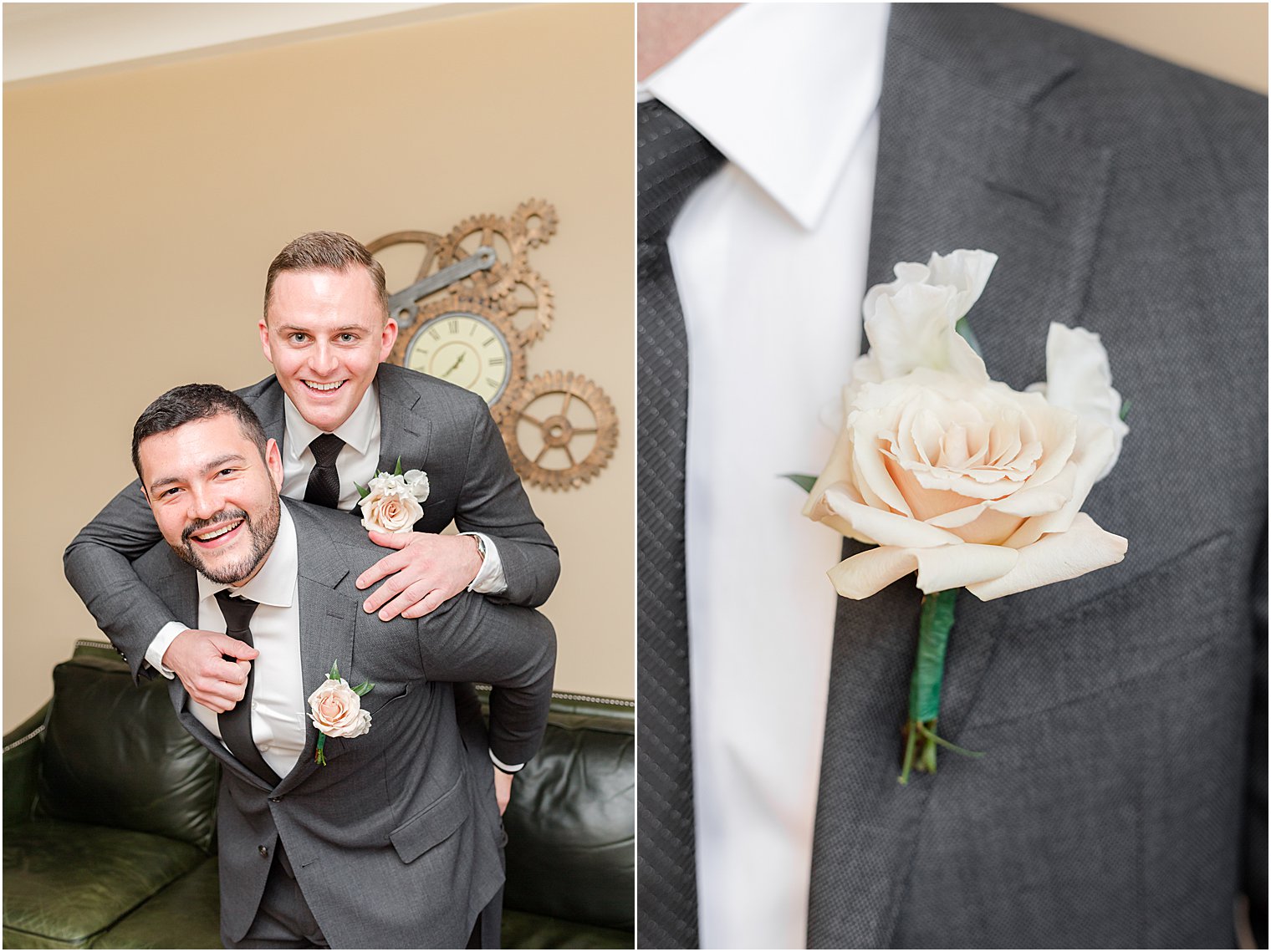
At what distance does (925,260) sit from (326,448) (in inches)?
16.8

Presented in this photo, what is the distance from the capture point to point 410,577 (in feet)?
1.57

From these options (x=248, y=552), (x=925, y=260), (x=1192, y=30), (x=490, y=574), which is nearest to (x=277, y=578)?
(x=248, y=552)

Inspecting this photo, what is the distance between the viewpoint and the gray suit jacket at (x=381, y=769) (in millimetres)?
473

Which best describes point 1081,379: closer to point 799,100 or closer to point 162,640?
point 799,100

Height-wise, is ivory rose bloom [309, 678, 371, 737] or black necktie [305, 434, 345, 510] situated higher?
black necktie [305, 434, 345, 510]

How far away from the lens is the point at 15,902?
0.57m

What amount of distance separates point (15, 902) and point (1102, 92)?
1.02 metres

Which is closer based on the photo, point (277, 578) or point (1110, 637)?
point (277, 578)

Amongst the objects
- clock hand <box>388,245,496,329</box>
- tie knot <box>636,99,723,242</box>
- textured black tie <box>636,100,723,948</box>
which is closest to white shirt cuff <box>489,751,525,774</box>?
textured black tie <box>636,100,723,948</box>

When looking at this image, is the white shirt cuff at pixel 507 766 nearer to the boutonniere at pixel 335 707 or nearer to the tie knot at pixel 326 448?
the boutonniere at pixel 335 707

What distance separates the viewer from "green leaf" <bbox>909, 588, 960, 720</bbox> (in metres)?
0.54

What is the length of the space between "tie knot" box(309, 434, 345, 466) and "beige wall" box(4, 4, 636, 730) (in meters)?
0.13

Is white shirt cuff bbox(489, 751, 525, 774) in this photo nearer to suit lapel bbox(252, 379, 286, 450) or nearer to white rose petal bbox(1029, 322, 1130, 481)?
suit lapel bbox(252, 379, 286, 450)

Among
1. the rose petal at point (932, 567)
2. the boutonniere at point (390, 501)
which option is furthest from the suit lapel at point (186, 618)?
the rose petal at point (932, 567)
